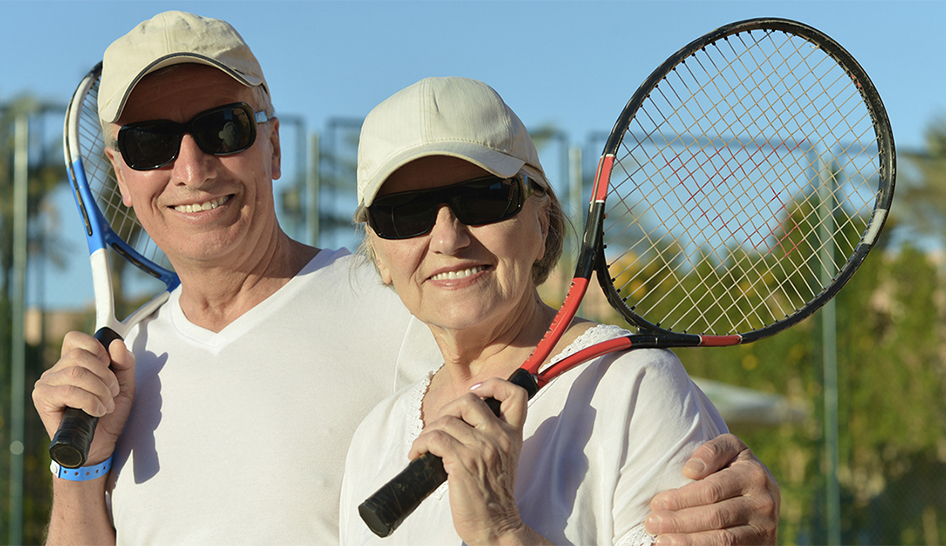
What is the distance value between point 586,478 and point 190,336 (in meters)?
1.40

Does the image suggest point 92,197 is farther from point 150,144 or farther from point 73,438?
point 73,438

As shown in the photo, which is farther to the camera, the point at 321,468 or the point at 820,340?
the point at 820,340

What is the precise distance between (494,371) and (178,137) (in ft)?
3.74

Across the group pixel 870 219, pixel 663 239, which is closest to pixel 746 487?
pixel 870 219

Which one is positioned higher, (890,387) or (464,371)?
(464,371)

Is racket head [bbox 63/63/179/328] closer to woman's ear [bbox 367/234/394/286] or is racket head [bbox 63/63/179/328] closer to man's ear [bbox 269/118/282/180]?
man's ear [bbox 269/118/282/180]

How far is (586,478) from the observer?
179 cm

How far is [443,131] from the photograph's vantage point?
73.1 inches

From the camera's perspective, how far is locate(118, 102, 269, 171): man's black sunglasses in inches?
98.2

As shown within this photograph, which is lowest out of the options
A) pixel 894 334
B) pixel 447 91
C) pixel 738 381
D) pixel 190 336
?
pixel 738 381

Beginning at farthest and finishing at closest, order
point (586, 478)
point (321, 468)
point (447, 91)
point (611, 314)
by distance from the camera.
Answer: point (611, 314), point (321, 468), point (447, 91), point (586, 478)

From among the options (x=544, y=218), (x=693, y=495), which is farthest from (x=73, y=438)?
(x=693, y=495)

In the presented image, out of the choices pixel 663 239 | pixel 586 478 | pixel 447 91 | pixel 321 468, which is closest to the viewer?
pixel 586 478

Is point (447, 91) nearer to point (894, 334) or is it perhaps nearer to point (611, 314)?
point (611, 314)
